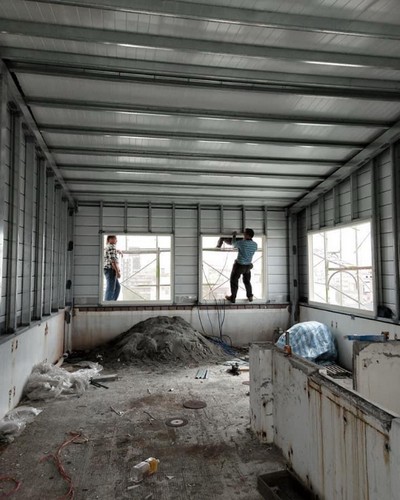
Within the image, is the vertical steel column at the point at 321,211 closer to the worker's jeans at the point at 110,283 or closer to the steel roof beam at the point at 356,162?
the steel roof beam at the point at 356,162

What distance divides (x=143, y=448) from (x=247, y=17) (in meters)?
3.82

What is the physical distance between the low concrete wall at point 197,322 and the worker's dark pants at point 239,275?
1.45 ft

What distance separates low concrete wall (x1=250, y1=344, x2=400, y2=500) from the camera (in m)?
1.54

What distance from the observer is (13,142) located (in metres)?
3.98

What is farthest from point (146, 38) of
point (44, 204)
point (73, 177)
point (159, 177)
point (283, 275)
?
point (283, 275)

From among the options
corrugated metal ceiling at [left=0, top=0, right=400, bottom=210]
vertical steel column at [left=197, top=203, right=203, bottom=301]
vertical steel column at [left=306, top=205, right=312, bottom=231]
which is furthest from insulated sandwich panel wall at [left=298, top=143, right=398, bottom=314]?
vertical steel column at [left=197, top=203, right=203, bottom=301]

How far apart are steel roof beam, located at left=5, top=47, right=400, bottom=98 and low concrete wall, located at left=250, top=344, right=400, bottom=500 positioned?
2.80 m

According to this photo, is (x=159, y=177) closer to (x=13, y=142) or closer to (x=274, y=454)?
(x=13, y=142)

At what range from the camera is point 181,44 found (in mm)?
3139

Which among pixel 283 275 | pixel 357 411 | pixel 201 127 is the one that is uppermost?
pixel 201 127

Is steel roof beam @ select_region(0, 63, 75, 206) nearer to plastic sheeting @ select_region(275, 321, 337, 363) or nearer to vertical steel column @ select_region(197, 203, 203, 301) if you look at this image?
vertical steel column @ select_region(197, 203, 203, 301)

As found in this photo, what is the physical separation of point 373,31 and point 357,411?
10.1ft

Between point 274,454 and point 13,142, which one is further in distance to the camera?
point 13,142

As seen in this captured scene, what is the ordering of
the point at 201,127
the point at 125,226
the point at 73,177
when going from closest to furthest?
the point at 201,127 < the point at 73,177 < the point at 125,226
